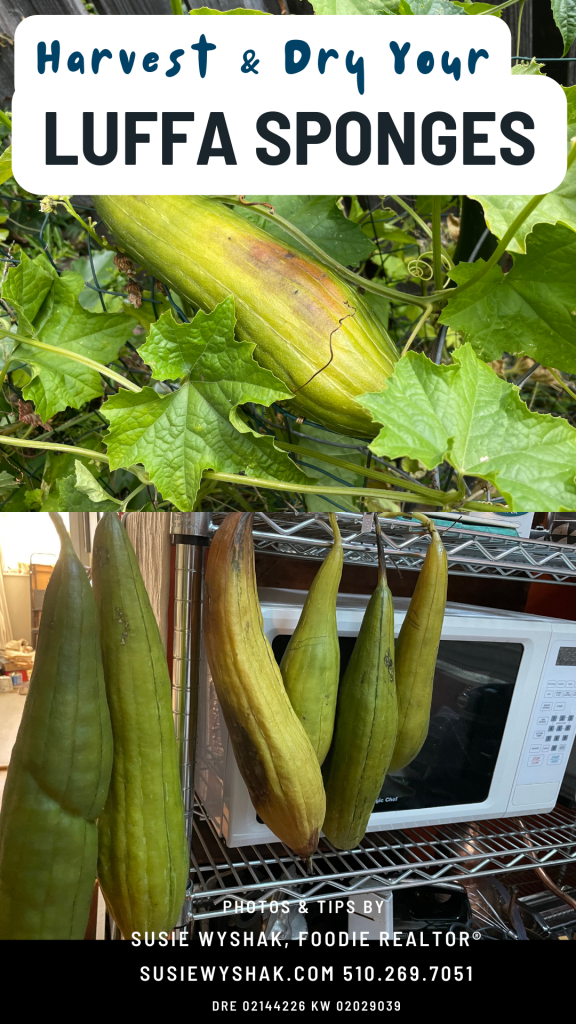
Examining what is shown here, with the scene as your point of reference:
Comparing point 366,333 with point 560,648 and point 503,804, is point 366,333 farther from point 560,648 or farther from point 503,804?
point 503,804

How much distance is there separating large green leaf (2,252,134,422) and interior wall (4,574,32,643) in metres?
0.16

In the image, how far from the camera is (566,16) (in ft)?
1.60

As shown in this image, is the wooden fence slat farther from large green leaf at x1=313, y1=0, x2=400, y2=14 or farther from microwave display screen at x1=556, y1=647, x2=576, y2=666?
microwave display screen at x1=556, y1=647, x2=576, y2=666

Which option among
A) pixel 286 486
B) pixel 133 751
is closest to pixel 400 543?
pixel 286 486

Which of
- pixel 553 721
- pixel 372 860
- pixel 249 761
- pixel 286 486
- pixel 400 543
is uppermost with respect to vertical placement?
pixel 286 486

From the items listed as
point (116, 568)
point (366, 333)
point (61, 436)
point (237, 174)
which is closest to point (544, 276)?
point (366, 333)

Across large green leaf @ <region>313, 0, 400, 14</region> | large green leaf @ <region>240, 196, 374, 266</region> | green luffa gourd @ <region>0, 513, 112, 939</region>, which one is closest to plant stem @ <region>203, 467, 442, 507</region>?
green luffa gourd @ <region>0, 513, 112, 939</region>

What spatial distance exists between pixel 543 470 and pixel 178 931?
50 cm

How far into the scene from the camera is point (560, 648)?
30.9 inches

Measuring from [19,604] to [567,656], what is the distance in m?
0.67

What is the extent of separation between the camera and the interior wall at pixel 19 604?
45cm

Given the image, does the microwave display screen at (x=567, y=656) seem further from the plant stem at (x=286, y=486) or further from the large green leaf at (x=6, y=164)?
the large green leaf at (x=6, y=164)

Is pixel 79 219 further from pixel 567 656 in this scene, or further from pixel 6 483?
pixel 567 656

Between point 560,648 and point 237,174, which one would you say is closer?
point 237,174
